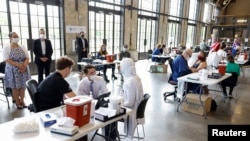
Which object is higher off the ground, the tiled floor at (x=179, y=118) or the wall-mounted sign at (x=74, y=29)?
the wall-mounted sign at (x=74, y=29)

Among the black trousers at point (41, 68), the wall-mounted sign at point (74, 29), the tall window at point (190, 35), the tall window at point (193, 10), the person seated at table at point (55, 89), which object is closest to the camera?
the person seated at table at point (55, 89)

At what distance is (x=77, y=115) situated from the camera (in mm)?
→ 1588

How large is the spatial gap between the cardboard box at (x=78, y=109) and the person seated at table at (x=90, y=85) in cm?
100

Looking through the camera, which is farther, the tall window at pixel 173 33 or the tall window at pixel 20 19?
the tall window at pixel 173 33

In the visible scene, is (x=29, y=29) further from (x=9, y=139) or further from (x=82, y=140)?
(x=9, y=139)

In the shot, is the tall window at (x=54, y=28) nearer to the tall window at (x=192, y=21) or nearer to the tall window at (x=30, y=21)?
the tall window at (x=30, y=21)

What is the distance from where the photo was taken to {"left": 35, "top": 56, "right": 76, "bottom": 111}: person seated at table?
199cm

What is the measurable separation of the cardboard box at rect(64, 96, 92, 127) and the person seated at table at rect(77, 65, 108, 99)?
39.5 inches

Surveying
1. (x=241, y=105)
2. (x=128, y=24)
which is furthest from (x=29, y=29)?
(x=241, y=105)

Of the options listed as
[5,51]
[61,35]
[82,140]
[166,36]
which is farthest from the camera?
[166,36]

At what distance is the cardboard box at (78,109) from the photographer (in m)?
1.57

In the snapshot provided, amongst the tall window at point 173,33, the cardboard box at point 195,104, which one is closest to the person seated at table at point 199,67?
the cardboard box at point 195,104

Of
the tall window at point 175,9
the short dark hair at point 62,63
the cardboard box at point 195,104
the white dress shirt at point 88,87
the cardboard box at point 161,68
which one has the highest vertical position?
the tall window at point 175,9

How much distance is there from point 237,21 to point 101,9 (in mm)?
15987
